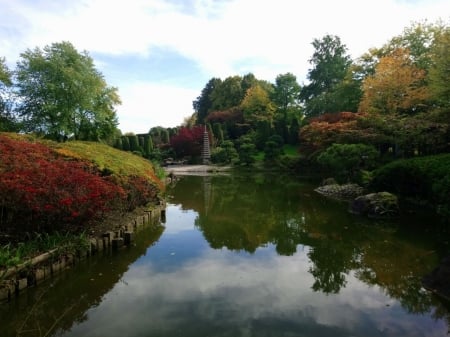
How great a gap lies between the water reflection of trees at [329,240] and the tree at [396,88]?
7.34 metres

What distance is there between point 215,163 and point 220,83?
20407 mm

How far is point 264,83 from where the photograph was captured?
49156 millimetres

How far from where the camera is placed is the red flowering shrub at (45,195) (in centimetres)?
566

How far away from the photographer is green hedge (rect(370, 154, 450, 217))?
8586 millimetres

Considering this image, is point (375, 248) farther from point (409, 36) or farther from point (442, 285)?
point (409, 36)

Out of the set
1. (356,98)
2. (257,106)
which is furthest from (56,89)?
(257,106)

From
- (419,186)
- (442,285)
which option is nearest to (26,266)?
(442,285)

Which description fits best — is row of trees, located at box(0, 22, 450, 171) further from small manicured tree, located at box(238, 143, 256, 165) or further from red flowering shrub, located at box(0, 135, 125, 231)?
red flowering shrub, located at box(0, 135, 125, 231)

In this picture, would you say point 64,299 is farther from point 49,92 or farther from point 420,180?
point 49,92

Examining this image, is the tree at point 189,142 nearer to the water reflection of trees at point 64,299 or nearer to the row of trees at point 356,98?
the row of trees at point 356,98

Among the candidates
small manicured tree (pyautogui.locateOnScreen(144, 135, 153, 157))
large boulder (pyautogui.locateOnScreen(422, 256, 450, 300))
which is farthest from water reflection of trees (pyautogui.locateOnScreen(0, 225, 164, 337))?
small manicured tree (pyautogui.locateOnScreen(144, 135, 153, 157))

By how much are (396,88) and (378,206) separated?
936cm

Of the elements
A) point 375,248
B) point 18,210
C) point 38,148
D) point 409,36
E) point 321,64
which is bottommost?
point 375,248

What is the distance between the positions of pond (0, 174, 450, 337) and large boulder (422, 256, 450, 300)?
15 centimetres
